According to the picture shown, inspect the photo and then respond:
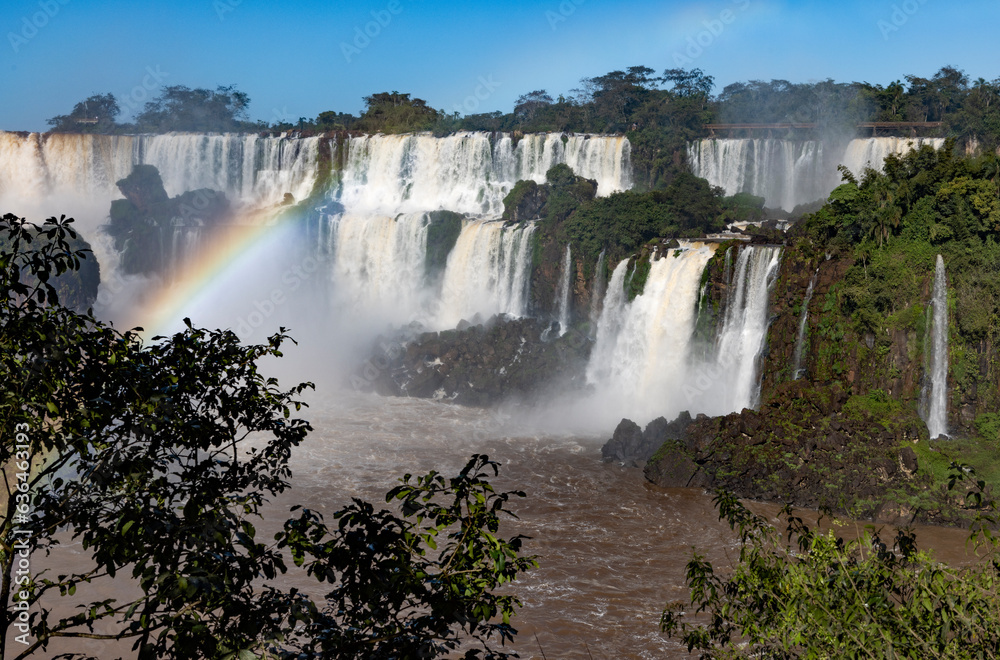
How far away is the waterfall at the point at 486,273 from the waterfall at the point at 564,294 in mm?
1256

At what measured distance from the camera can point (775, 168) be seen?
32844 mm

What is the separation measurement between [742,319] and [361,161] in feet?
72.5

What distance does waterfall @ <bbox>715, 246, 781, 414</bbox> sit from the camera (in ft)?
67.6

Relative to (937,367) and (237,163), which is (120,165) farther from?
(937,367)

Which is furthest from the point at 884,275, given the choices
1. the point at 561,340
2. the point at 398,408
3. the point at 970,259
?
the point at 398,408

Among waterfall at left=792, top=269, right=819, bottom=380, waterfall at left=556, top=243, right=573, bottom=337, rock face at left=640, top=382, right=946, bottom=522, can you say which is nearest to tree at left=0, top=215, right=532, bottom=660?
rock face at left=640, top=382, right=946, bottom=522

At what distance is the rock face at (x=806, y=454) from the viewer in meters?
15.9

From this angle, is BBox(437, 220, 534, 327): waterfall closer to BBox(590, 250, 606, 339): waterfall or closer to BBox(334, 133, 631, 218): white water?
BBox(590, 250, 606, 339): waterfall

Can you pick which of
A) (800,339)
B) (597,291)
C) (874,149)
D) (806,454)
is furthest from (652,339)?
(874,149)

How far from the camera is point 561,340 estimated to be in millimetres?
26250

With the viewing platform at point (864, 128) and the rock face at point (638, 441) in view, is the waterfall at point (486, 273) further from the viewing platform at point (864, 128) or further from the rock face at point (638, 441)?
the viewing platform at point (864, 128)

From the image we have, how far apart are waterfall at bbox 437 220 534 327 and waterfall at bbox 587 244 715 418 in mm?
4100

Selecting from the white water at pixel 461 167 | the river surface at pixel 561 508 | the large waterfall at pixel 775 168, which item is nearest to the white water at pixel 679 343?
the river surface at pixel 561 508

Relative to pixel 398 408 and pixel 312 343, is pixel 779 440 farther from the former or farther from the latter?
pixel 312 343
